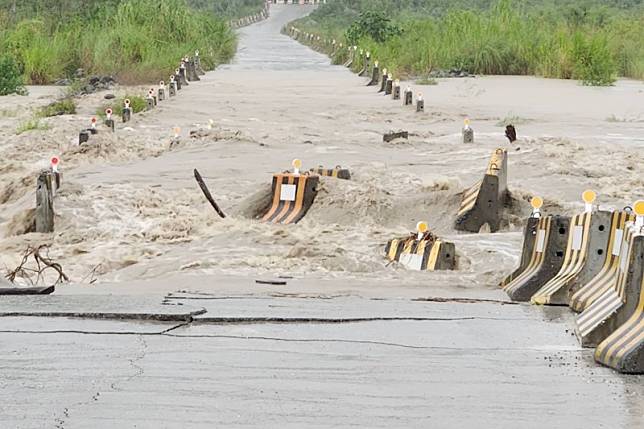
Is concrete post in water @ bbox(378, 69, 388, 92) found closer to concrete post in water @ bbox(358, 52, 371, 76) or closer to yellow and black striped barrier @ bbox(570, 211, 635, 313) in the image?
concrete post in water @ bbox(358, 52, 371, 76)

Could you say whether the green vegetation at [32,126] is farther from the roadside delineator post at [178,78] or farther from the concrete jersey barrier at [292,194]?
the roadside delineator post at [178,78]

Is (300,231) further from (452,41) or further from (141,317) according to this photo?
(452,41)

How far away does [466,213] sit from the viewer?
519 inches

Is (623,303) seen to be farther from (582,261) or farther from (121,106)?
(121,106)

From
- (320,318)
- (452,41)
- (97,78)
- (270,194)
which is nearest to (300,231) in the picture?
(270,194)

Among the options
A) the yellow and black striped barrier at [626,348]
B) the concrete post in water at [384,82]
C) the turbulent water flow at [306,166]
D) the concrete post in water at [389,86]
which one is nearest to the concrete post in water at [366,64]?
the concrete post in water at [384,82]

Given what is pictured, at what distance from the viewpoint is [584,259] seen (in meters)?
8.34

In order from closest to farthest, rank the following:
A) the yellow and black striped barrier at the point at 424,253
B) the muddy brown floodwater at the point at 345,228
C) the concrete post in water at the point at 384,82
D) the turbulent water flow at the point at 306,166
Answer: the muddy brown floodwater at the point at 345,228 < the yellow and black striped barrier at the point at 424,253 < the turbulent water flow at the point at 306,166 < the concrete post in water at the point at 384,82

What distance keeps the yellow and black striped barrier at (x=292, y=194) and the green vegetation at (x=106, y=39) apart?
Answer: 21112 mm

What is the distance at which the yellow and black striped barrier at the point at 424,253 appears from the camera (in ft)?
35.7

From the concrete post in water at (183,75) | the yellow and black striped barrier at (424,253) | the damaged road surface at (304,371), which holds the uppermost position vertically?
the damaged road surface at (304,371)

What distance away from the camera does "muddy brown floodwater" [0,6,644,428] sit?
5863mm

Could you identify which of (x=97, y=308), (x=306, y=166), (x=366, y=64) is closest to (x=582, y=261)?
(x=97, y=308)

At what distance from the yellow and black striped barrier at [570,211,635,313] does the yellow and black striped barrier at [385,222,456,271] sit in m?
2.79
